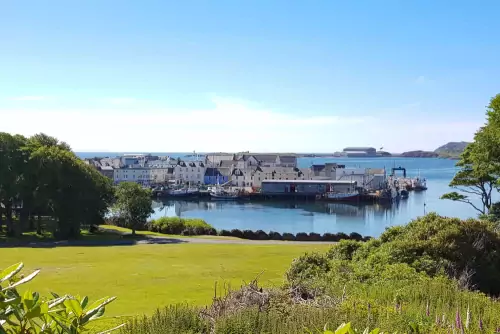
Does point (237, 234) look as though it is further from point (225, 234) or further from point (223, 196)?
point (223, 196)

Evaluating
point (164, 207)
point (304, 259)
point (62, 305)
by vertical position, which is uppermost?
point (62, 305)

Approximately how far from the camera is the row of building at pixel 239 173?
88.6 m

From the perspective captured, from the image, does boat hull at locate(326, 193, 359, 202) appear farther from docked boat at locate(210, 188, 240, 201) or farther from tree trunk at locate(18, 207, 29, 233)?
tree trunk at locate(18, 207, 29, 233)

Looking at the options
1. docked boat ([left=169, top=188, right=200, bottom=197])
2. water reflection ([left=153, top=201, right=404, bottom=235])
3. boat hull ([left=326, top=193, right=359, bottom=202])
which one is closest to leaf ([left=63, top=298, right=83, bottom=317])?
water reflection ([left=153, top=201, right=404, bottom=235])

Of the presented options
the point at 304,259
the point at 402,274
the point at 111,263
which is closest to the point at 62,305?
the point at 402,274

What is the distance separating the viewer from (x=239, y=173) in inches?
3679

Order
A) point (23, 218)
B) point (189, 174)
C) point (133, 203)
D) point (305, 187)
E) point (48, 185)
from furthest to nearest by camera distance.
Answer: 1. point (189, 174)
2. point (305, 187)
3. point (133, 203)
4. point (23, 218)
5. point (48, 185)

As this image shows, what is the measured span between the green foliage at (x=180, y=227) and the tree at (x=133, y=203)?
77.9 inches

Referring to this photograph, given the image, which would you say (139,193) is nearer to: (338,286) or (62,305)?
(338,286)

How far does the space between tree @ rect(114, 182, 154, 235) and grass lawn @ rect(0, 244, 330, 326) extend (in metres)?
9.56

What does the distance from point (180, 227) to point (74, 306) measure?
32.7 m

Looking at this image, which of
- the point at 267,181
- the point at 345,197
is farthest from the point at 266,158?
the point at 345,197

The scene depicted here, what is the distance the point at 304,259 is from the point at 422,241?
3.07 meters

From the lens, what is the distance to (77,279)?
1356 centimetres
